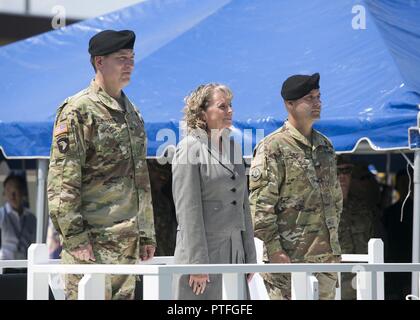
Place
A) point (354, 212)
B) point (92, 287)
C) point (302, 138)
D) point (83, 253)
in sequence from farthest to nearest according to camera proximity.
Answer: point (354, 212)
point (302, 138)
point (83, 253)
point (92, 287)

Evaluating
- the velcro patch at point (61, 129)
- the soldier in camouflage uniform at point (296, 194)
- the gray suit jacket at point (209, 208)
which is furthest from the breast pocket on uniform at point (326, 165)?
the velcro patch at point (61, 129)

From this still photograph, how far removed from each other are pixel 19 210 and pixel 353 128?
710cm

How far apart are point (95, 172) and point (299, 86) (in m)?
1.73

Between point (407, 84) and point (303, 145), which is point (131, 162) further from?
point (407, 84)

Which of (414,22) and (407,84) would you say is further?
(414,22)

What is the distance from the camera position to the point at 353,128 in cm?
821

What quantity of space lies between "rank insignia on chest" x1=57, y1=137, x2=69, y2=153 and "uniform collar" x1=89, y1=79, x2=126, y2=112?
0.28 metres

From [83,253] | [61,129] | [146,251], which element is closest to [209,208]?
[146,251]

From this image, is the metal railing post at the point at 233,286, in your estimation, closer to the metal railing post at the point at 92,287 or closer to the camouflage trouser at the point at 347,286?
the metal railing post at the point at 92,287

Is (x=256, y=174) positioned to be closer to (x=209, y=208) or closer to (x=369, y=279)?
(x=209, y=208)

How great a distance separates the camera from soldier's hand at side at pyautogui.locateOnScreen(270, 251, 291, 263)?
20.1 ft

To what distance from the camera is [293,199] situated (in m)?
6.36

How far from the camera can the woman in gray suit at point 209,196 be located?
5273 millimetres
